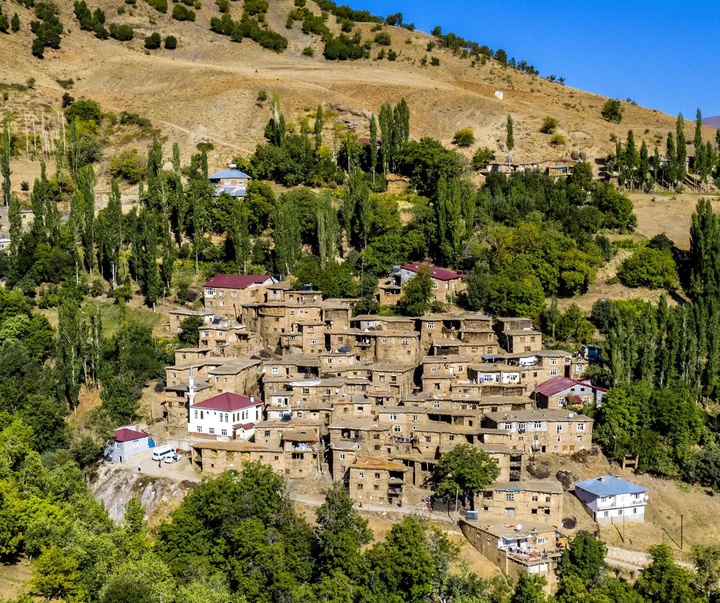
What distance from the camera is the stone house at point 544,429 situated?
145 ft

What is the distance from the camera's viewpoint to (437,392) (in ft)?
157

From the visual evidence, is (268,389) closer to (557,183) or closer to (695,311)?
(695,311)

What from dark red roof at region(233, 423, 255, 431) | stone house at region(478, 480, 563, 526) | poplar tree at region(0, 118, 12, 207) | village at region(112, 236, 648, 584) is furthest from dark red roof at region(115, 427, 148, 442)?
poplar tree at region(0, 118, 12, 207)

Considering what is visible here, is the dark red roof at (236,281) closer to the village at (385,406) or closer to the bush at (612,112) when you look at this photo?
the village at (385,406)

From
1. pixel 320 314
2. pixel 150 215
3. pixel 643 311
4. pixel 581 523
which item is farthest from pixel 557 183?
pixel 581 523

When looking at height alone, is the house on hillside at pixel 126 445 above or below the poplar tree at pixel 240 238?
below

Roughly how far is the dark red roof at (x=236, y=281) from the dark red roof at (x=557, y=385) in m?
20.3

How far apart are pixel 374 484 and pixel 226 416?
31.8 ft

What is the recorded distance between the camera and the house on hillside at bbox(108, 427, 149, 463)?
152ft

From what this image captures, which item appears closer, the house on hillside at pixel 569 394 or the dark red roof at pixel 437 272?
the house on hillside at pixel 569 394

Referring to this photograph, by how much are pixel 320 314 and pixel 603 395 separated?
18.1 meters

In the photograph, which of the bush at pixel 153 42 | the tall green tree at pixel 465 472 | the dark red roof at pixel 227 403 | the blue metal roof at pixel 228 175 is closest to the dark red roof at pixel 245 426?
the dark red roof at pixel 227 403

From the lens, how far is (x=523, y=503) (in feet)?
131

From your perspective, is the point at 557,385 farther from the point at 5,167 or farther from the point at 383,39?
the point at 383,39
